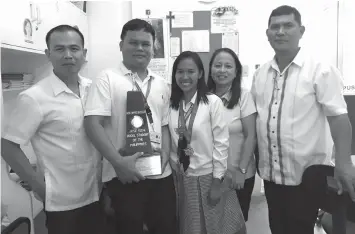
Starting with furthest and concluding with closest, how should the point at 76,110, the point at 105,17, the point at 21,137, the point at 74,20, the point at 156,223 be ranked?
the point at 105,17 → the point at 74,20 → the point at 156,223 → the point at 76,110 → the point at 21,137

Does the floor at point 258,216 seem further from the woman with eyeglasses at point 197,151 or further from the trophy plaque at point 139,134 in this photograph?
the trophy plaque at point 139,134

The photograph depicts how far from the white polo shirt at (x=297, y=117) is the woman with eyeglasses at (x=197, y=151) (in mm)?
284

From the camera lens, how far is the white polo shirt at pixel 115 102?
4.87ft

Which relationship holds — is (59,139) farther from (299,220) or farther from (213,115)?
(299,220)

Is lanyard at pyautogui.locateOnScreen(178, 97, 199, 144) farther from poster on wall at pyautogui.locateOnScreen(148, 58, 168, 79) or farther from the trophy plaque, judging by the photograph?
poster on wall at pyautogui.locateOnScreen(148, 58, 168, 79)

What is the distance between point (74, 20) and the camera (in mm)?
2445

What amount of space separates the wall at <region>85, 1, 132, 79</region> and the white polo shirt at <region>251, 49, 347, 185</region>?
1.70m

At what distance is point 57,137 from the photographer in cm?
144

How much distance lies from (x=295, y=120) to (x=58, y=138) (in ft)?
4.15

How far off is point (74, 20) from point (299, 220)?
223 cm

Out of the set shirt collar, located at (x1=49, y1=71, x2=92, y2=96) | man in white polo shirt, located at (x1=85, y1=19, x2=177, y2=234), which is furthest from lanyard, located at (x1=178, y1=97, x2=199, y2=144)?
shirt collar, located at (x1=49, y1=71, x2=92, y2=96)

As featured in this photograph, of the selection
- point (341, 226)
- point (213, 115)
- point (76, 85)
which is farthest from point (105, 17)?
point (341, 226)

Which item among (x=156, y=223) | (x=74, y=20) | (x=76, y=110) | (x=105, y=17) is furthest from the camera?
(x=105, y=17)

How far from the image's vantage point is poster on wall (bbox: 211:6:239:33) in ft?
9.27
